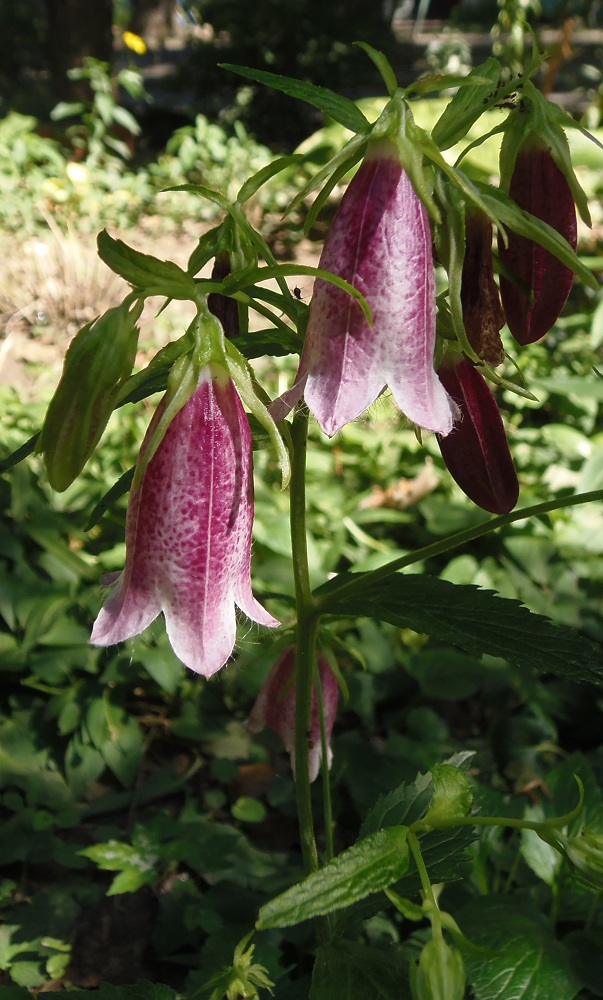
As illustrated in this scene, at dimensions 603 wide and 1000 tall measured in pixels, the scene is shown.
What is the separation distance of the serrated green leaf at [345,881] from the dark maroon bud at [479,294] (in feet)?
1.42

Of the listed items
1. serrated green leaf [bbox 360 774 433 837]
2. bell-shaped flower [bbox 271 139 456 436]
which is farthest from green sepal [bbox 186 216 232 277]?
serrated green leaf [bbox 360 774 433 837]

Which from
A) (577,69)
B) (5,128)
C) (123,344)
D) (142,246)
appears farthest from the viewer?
(577,69)

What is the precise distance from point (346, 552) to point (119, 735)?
0.72 meters

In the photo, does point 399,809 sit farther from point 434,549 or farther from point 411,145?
point 411,145

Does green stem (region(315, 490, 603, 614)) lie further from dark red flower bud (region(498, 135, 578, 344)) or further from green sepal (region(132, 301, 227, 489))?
green sepal (region(132, 301, 227, 489))

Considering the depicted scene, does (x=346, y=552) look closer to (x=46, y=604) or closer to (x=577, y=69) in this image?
(x=46, y=604)

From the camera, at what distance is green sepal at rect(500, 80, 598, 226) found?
0.81 metres

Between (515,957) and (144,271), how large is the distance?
41.1 inches

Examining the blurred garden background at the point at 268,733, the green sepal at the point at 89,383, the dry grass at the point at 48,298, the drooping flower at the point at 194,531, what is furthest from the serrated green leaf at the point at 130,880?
the dry grass at the point at 48,298

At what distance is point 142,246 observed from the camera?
4.60 m

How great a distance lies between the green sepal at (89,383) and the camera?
646 mm

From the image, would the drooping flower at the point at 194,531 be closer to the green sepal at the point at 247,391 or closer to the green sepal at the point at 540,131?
the green sepal at the point at 247,391

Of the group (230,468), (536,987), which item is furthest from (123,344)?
(536,987)

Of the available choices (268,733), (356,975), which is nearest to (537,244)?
(356,975)
